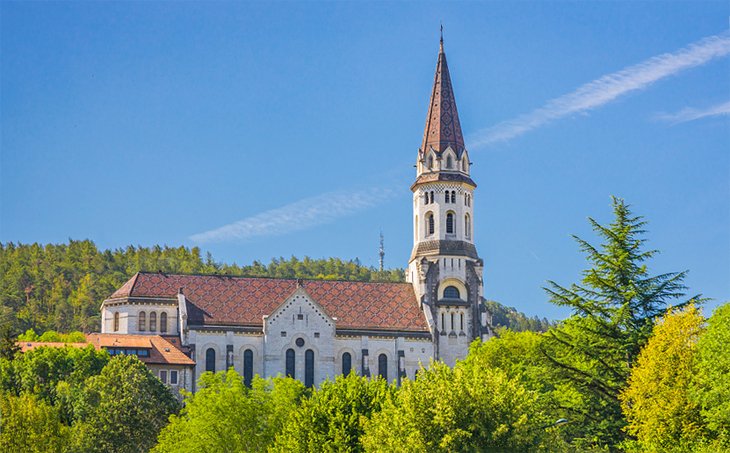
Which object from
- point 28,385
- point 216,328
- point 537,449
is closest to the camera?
point 537,449

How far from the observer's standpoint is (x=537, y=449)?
201 feet

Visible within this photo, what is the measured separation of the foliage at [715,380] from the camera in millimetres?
62344

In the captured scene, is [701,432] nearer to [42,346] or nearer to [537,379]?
[537,379]

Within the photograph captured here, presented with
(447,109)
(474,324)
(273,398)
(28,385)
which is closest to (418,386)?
(273,398)

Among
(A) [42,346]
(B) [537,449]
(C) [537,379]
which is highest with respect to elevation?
(A) [42,346]

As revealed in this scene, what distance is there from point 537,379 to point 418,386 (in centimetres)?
1163

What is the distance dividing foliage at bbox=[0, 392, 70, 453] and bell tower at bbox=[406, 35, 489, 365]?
4649 centimetres

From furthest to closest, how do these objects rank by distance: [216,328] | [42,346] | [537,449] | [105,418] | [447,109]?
[447,109] < [216,328] < [42,346] < [105,418] < [537,449]

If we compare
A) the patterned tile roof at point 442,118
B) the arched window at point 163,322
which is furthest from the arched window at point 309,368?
the patterned tile roof at point 442,118

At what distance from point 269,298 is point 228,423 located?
43967mm

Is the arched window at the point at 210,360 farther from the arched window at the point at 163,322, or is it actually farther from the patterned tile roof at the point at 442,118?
the patterned tile roof at the point at 442,118

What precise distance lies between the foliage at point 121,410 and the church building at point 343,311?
1718 cm

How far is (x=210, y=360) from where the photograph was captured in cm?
12375

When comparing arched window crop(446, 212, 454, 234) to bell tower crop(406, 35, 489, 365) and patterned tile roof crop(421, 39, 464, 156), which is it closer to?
bell tower crop(406, 35, 489, 365)
